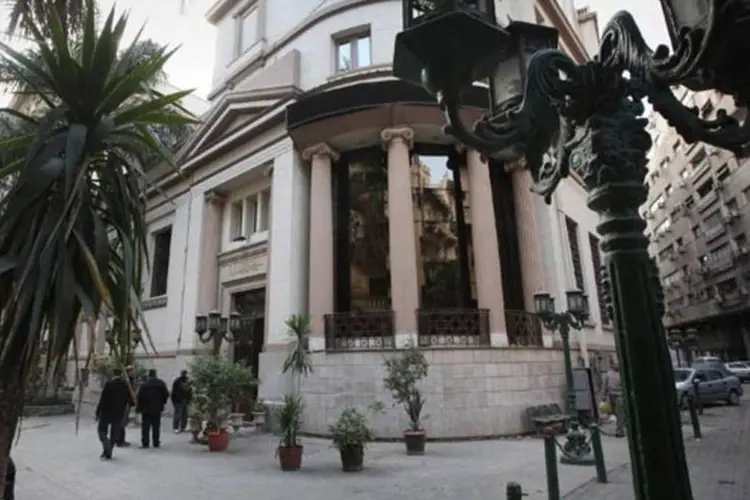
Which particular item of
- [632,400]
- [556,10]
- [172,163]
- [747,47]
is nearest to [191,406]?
[172,163]

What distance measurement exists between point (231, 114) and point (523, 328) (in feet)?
39.4

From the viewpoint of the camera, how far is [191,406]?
10.7m

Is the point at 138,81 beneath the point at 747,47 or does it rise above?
above

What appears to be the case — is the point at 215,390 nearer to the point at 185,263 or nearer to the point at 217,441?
the point at 217,441

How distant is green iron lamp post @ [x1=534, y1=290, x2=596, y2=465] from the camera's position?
8109 mm

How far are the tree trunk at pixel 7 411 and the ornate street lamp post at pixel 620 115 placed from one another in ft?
9.64

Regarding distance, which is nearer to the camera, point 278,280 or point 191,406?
point 191,406

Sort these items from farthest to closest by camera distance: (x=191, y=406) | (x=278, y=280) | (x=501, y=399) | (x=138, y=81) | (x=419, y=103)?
1. (x=278, y=280)
2. (x=419, y=103)
3. (x=501, y=399)
4. (x=191, y=406)
5. (x=138, y=81)

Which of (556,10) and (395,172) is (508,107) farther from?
(556,10)

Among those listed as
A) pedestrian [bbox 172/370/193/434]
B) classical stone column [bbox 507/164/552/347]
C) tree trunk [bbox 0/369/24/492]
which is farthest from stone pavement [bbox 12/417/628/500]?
classical stone column [bbox 507/164/552/347]

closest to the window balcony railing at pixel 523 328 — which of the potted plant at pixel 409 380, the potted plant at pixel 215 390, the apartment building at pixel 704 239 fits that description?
the potted plant at pixel 409 380

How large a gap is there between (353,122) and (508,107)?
10.8 meters

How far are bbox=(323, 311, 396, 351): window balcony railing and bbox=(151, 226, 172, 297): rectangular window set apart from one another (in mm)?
10381

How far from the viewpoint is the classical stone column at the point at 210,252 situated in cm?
1733
